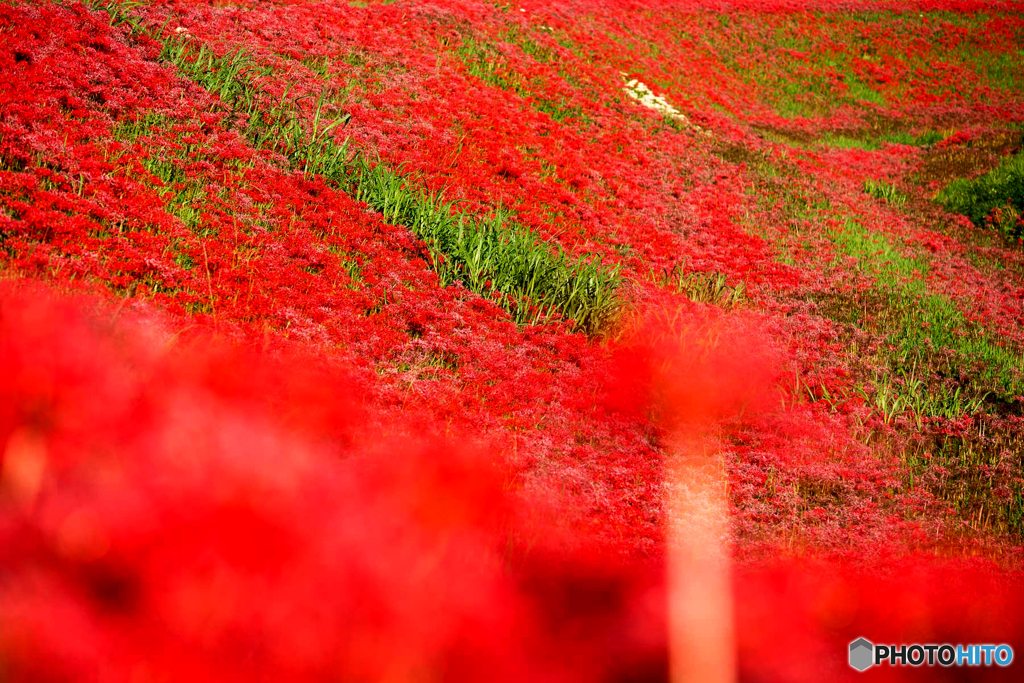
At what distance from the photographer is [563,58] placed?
1608 centimetres

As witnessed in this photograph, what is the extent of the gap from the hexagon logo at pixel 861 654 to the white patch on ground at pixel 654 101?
14528 millimetres

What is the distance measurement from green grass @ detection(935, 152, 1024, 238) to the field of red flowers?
0.11m

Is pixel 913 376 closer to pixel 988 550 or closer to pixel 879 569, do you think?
pixel 988 550

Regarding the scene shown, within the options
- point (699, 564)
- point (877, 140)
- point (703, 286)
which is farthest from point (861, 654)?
point (877, 140)

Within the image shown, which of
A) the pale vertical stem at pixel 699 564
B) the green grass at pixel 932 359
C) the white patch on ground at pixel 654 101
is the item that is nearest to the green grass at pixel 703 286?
the green grass at pixel 932 359

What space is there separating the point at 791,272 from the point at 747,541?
22.7 ft

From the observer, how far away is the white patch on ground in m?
15.9

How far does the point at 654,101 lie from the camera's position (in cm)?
1627

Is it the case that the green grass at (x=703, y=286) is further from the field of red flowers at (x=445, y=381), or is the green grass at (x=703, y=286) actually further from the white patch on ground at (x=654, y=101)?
the white patch on ground at (x=654, y=101)

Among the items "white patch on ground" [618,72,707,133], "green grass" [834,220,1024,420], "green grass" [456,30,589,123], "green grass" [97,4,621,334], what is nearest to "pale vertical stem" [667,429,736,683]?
"green grass" [97,4,621,334]

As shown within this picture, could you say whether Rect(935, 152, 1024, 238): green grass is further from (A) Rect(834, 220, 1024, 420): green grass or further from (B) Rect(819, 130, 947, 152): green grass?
(A) Rect(834, 220, 1024, 420): green grass

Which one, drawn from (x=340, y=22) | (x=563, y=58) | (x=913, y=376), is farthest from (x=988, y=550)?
(x=563, y=58)

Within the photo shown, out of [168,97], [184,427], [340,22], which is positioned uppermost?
[340,22]

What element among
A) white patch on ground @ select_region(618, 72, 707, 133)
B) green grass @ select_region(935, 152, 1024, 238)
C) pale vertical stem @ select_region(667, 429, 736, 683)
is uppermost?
white patch on ground @ select_region(618, 72, 707, 133)
